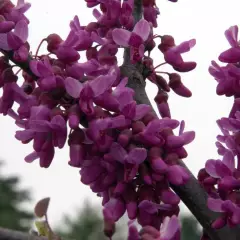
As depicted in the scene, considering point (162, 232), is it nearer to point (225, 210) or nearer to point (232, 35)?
point (225, 210)

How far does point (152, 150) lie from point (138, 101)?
0.14 metres

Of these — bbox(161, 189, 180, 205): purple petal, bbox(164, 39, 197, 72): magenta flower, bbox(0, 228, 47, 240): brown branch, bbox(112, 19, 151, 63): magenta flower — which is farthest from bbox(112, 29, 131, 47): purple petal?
bbox(0, 228, 47, 240): brown branch

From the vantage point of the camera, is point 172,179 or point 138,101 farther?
point 138,101

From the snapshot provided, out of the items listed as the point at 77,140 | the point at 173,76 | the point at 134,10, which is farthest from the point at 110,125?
the point at 134,10

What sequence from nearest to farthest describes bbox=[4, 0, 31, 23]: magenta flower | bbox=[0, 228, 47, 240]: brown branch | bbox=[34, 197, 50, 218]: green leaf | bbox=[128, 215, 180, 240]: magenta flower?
1. bbox=[0, 228, 47, 240]: brown branch
2. bbox=[128, 215, 180, 240]: magenta flower
3. bbox=[34, 197, 50, 218]: green leaf
4. bbox=[4, 0, 31, 23]: magenta flower

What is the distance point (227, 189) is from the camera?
116 centimetres

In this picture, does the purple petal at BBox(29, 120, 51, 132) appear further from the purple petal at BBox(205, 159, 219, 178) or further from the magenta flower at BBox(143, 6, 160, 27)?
the magenta flower at BBox(143, 6, 160, 27)

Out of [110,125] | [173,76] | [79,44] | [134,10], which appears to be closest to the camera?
[110,125]

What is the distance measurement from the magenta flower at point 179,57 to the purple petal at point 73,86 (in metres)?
0.28

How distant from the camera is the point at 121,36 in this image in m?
1.28

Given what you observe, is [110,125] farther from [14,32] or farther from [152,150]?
[14,32]

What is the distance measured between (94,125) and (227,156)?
0.26 meters

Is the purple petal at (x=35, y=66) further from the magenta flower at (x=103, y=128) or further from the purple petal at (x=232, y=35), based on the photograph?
the purple petal at (x=232, y=35)

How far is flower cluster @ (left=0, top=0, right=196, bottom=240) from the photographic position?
1.13 metres
